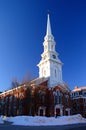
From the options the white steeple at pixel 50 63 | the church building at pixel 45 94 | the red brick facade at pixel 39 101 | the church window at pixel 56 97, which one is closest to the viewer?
the red brick facade at pixel 39 101

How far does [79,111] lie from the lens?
54594 mm

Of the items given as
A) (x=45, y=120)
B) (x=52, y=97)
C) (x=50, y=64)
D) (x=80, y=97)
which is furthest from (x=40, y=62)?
(x=45, y=120)

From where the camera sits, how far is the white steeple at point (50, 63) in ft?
163

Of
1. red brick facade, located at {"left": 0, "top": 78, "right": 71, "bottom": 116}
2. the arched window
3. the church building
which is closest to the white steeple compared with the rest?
the church building

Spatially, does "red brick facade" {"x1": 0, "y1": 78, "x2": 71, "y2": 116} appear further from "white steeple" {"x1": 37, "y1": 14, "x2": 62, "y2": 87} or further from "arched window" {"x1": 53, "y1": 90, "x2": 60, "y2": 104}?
"white steeple" {"x1": 37, "y1": 14, "x2": 62, "y2": 87}

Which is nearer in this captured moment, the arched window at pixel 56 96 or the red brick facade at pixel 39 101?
the red brick facade at pixel 39 101

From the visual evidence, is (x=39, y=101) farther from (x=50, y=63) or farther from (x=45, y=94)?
(x=50, y=63)

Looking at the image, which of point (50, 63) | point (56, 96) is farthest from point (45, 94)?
point (50, 63)

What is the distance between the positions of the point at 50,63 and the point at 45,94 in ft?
28.3

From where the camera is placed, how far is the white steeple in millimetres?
49700

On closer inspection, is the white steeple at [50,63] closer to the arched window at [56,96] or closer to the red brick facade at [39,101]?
the arched window at [56,96]

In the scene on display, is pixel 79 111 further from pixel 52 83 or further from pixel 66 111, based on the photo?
pixel 52 83

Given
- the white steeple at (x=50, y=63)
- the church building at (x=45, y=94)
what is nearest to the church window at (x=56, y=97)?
the church building at (x=45, y=94)

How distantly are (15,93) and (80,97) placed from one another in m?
18.9
